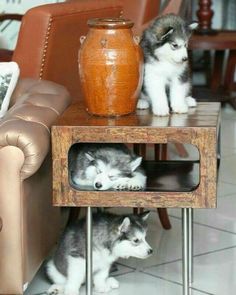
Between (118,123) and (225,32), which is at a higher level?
(118,123)

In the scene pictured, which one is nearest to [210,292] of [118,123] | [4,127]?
[118,123]

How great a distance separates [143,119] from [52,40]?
0.73 metres

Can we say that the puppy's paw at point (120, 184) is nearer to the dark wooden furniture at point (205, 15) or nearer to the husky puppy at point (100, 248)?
the husky puppy at point (100, 248)

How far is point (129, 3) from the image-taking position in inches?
170

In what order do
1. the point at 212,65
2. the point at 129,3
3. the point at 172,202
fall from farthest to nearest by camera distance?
the point at 212,65, the point at 129,3, the point at 172,202

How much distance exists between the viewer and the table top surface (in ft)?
8.63

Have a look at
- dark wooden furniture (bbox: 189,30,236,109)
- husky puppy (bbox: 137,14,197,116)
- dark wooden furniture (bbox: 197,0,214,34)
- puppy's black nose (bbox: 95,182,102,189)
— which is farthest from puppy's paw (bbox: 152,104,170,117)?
dark wooden furniture (bbox: 197,0,214,34)

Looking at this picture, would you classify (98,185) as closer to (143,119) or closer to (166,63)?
(143,119)

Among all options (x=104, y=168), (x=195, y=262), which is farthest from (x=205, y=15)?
(x=104, y=168)

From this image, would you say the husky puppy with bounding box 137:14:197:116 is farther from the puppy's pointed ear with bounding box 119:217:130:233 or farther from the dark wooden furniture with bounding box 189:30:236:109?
the dark wooden furniture with bounding box 189:30:236:109

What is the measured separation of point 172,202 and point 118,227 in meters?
0.29

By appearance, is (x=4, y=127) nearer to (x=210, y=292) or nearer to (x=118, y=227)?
(x=118, y=227)

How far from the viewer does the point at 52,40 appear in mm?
3297

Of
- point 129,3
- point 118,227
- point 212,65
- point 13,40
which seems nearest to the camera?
point 118,227
